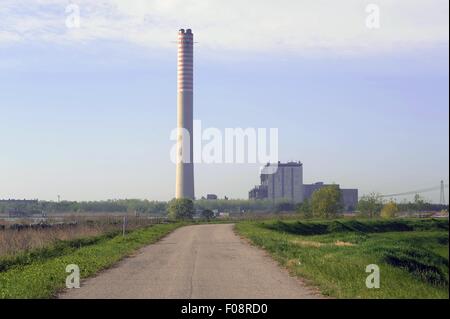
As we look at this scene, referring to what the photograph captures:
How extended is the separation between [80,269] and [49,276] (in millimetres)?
2186

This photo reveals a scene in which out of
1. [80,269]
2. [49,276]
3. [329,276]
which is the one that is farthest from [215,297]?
[80,269]

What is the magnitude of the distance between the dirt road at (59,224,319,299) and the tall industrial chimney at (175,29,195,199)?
77.6 metres

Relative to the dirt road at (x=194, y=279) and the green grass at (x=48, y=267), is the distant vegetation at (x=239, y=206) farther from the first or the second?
the dirt road at (x=194, y=279)

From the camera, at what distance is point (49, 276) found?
16.8m

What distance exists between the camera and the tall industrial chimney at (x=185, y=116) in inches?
4001

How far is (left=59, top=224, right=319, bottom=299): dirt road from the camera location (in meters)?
13.7

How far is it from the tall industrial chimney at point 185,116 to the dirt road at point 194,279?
77.6 m

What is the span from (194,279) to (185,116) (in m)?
85.6

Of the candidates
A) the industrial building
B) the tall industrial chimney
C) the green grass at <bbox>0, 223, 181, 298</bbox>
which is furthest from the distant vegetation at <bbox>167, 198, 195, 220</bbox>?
the industrial building

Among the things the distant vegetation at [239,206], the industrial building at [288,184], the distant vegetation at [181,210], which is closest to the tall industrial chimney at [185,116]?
the distant vegetation at [239,206]

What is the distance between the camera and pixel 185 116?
101188 millimetres

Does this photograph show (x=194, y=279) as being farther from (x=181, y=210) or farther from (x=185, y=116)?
(x=185, y=116)

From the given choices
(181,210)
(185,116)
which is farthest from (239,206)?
(181,210)
